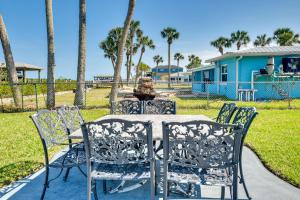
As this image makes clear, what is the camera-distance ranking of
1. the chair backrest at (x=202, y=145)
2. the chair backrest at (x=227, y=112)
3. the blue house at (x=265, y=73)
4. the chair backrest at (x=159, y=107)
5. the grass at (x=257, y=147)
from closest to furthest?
1. the chair backrest at (x=202, y=145)
2. the chair backrest at (x=227, y=112)
3. the grass at (x=257, y=147)
4. the chair backrest at (x=159, y=107)
5. the blue house at (x=265, y=73)

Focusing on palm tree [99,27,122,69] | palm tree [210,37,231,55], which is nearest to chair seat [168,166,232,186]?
palm tree [99,27,122,69]

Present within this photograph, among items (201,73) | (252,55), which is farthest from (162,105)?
(201,73)

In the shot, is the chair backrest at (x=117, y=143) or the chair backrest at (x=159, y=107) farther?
the chair backrest at (x=159, y=107)

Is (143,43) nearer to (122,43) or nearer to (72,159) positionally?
(122,43)

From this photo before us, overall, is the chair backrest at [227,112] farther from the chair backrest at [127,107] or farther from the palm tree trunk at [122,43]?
the palm tree trunk at [122,43]

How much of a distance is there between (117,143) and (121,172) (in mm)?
397

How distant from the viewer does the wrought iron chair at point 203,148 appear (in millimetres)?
2447

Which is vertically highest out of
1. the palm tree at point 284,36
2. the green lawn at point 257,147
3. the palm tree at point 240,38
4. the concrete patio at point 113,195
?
the palm tree at point 240,38

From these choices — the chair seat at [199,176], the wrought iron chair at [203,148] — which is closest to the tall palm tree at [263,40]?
the chair seat at [199,176]

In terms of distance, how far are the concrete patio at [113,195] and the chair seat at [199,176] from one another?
612mm

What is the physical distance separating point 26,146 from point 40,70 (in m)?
30.4

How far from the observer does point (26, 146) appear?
6.00 metres

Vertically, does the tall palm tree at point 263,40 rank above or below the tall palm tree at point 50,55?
above

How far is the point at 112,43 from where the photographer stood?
43.3 m
